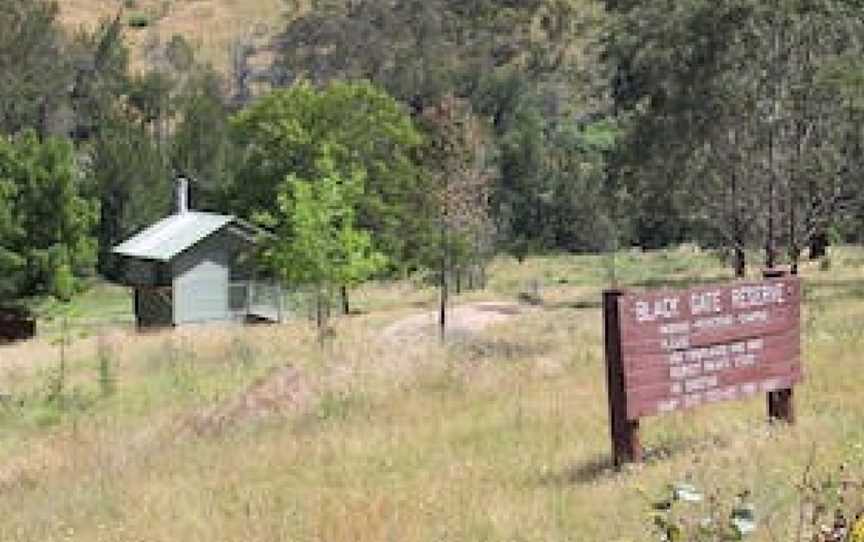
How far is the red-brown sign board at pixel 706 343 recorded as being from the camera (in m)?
9.13

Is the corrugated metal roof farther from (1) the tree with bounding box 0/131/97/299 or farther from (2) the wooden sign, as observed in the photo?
(2) the wooden sign

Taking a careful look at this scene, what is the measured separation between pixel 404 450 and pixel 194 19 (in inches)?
5227

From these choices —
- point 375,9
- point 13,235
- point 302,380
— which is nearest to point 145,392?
point 302,380

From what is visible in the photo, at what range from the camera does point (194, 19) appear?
13850 cm

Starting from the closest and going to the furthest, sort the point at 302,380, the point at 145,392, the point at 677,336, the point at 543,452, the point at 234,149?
1. the point at 677,336
2. the point at 543,452
3. the point at 302,380
4. the point at 145,392
5. the point at 234,149

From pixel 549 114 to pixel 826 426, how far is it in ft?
A: 323

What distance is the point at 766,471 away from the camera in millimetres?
8023

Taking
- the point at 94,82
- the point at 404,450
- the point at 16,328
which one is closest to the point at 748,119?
the point at 404,450

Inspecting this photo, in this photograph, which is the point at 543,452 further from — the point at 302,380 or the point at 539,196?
the point at 539,196

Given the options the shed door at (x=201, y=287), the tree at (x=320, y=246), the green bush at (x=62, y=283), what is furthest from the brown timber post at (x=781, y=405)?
the green bush at (x=62, y=283)

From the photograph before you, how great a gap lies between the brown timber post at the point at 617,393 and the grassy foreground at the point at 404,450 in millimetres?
211

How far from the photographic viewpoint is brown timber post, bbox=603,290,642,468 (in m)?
9.01

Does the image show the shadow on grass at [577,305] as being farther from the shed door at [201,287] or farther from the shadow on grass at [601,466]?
the shadow on grass at [601,466]

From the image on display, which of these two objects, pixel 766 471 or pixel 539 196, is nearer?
pixel 766 471
